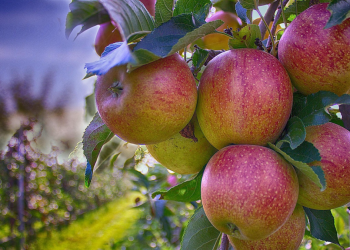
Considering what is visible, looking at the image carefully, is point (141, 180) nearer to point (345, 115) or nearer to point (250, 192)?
point (345, 115)

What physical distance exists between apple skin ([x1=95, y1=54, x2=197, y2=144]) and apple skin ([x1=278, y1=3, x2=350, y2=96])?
0.21 m

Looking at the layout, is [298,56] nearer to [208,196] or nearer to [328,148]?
[328,148]

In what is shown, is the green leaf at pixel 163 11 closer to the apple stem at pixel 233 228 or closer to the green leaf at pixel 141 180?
the apple stem at pixel 233 228

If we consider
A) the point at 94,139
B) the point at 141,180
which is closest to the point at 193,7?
the point at 94,139

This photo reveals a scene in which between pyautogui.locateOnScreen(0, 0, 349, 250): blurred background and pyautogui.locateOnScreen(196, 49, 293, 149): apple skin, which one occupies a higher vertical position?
pyautogui.locateOnScreen(196, 49, 293, 149): apple skin

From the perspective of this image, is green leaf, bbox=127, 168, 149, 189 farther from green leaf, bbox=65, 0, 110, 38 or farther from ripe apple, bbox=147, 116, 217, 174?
green leaf, bbox=65, 0, 110, 38

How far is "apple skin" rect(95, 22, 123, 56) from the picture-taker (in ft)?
3.27

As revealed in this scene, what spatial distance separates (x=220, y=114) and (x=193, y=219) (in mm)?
355

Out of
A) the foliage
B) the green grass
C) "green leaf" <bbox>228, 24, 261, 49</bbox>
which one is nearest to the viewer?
"green leaf" <bbox>228, 24, 261, 49</bbox>

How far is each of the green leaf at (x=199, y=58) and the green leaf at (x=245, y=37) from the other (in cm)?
6

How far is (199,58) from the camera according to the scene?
2.35 feet

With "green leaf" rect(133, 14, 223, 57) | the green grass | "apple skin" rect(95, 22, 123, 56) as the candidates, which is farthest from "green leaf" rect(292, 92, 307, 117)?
the green grass

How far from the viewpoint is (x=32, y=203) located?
344cm

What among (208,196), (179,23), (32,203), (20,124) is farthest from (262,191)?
(32,203)
